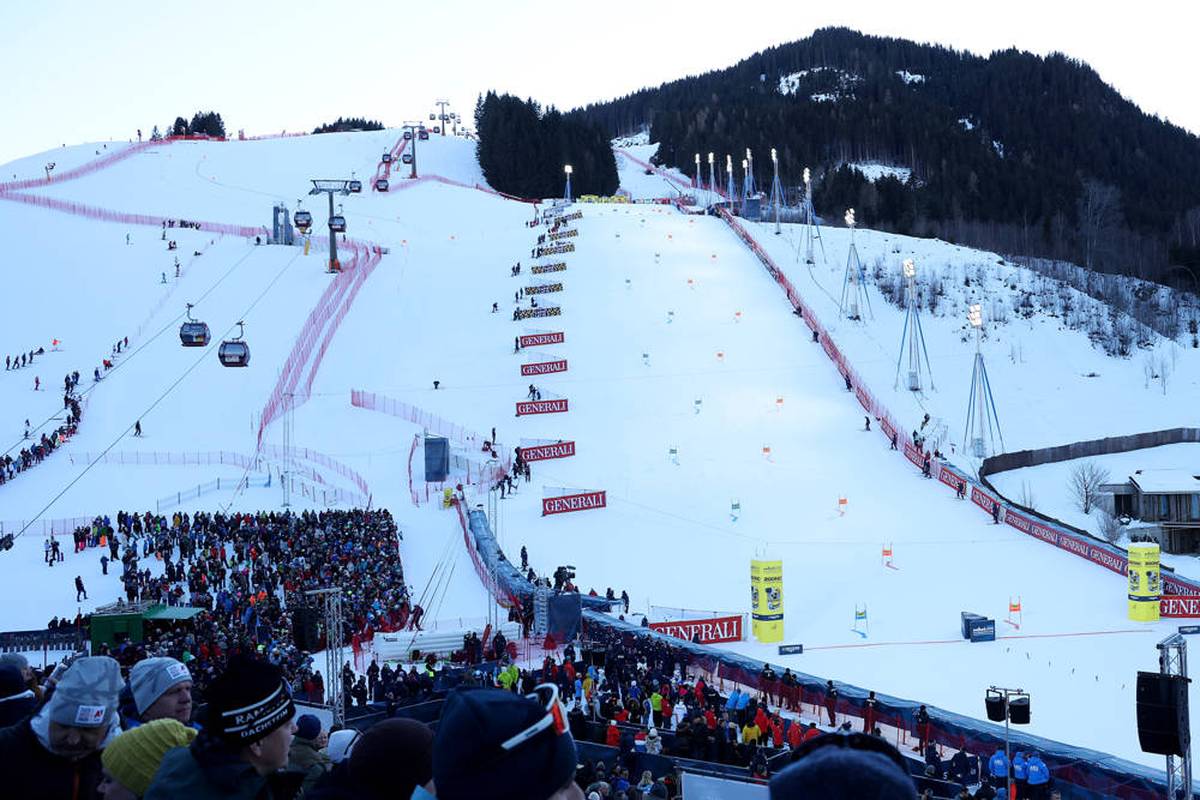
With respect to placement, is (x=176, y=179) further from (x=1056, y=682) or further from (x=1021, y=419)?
(x=1056, y=682)

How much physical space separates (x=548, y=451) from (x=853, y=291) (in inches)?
975

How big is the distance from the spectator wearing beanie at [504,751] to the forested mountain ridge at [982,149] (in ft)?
240

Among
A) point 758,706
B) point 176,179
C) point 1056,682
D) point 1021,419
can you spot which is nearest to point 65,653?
point 758,706

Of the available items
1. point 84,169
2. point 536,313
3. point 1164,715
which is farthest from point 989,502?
point 84,169

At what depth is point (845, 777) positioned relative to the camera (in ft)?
7.12

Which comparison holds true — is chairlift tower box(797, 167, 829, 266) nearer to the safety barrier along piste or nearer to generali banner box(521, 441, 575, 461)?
the safety barrier along piste

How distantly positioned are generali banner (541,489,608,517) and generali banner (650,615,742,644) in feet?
30.1

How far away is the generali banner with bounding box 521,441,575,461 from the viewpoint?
37.2 meters

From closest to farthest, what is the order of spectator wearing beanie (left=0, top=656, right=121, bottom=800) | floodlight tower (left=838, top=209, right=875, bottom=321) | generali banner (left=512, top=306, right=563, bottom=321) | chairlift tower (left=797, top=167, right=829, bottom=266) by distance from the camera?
spectator wearing beanie (left=0, top=656, right=121, bottom=800), generali banner (left=512, top=306, right=563, bottom=321), floodlight tower (left=838, top=209, right=875, bottom=321), chairlift tower (left=797, top=167, right=829, bottom=266)

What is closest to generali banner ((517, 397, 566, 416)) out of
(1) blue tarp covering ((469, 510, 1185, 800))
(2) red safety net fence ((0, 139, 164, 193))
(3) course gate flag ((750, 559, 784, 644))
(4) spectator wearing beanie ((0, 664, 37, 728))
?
(1) blue tarp covering ((469, 510, 1185, 800))

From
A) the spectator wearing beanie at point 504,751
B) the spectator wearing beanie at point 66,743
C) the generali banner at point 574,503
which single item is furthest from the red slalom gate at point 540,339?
the spectator wearing beanie at point 504,751

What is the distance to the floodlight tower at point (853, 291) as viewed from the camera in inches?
2134

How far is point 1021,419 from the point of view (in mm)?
45531

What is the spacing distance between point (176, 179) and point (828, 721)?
255 ft
